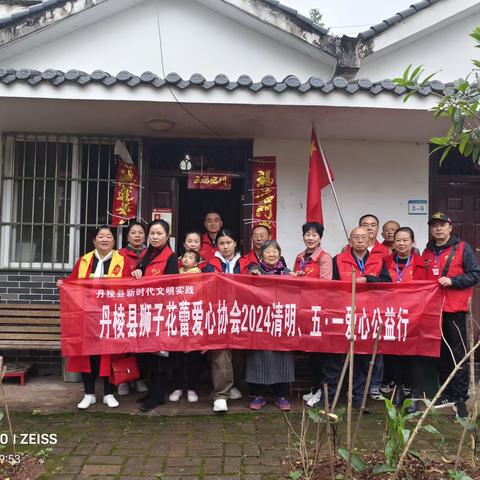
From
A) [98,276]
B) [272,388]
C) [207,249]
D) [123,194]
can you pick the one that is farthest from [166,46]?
[272,388]

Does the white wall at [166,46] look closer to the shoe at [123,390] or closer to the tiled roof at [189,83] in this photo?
the tiled roof at [189,83]

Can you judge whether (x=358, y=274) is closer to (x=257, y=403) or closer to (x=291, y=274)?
(x=291, y=274)

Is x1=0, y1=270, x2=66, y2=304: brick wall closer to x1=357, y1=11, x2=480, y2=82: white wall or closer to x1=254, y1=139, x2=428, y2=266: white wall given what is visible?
x1=254, y1=139, x2=428, y2=266: white wall

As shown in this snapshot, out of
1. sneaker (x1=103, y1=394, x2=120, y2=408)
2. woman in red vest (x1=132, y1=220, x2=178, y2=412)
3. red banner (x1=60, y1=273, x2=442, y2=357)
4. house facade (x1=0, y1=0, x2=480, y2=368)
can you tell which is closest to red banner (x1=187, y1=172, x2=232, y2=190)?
house facade (x1=0, y1=0, x2=480, y2=368)

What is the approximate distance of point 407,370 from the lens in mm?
4633

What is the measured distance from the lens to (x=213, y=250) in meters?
5.36

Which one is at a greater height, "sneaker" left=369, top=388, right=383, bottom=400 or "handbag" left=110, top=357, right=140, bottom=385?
"handbag" left=110, top=357, right=140, bottom=385

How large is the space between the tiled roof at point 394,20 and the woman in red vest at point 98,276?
4.08 meters

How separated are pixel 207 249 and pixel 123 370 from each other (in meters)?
1.65

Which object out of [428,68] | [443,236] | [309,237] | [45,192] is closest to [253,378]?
[309,237]

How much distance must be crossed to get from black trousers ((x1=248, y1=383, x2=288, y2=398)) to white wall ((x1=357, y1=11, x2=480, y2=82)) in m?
4.36

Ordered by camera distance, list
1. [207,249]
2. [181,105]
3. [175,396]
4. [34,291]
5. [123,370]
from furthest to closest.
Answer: [34,291] < [207,249] < [181,105] < [175,396] < [123,370]

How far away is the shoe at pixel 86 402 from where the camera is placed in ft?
14.5

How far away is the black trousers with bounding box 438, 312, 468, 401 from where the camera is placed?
14.2ft
